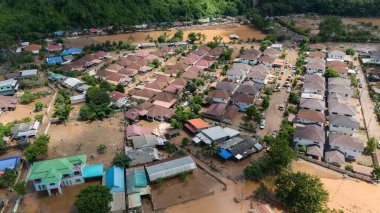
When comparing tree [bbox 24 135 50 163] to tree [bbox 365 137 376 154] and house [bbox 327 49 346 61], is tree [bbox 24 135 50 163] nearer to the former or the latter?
tree [bbox 365 137 376 154]

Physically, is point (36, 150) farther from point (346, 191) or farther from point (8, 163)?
point (346, 191)

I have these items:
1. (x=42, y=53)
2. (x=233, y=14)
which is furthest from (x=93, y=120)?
(x=233, y=14)

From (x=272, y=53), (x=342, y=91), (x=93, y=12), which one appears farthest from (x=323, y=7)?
(x=93, y=12)

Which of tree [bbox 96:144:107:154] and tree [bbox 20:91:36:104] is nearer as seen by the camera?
tree [bbox 96:144:107:154]

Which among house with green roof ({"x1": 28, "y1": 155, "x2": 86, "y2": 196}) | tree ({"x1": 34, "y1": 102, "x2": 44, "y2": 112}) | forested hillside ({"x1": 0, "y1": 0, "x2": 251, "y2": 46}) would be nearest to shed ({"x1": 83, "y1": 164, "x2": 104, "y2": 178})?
house with green roof ({"x1": 28, "y1": 155, "x2": 86, "y2": 196})

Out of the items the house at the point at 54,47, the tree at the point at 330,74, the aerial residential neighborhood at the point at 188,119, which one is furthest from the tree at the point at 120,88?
the tree at the point at 330,74

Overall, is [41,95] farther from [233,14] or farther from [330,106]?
[233,14]
